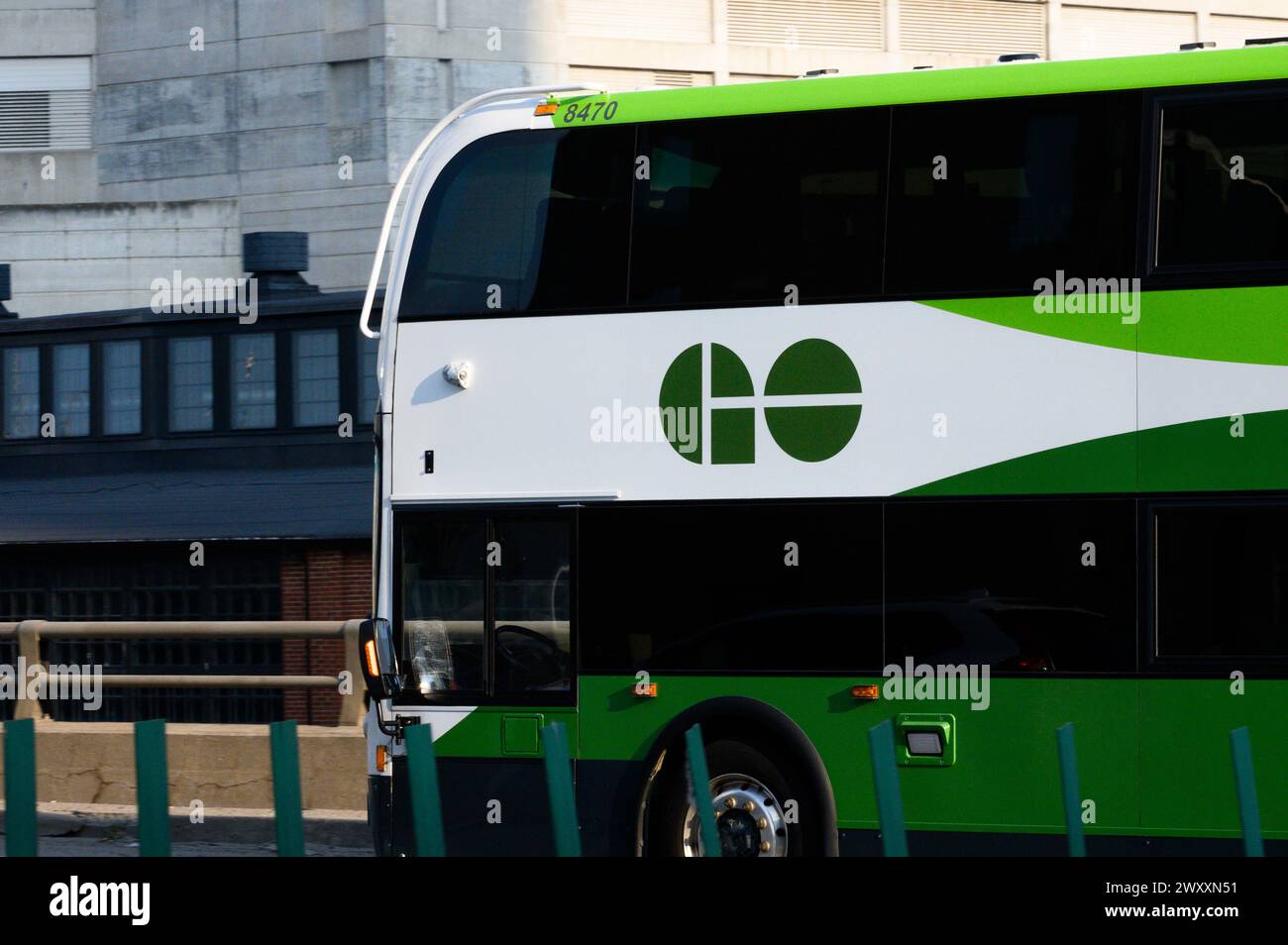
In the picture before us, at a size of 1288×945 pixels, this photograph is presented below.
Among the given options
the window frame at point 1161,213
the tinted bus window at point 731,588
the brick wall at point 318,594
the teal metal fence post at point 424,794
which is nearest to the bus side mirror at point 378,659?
the tinted bus window at point 731,588

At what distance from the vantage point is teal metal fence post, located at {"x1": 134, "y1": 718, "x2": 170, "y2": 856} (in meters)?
6.49

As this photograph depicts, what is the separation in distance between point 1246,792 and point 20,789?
501 centimetres

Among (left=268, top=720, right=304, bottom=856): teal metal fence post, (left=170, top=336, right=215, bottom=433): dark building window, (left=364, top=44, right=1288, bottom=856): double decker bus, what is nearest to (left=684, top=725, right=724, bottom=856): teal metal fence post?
(left=268, top=720, right=304, bottom=856): teal metal fence post

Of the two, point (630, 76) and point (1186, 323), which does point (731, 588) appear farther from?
point (630, 76)

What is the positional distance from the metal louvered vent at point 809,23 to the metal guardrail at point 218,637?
70.3ft

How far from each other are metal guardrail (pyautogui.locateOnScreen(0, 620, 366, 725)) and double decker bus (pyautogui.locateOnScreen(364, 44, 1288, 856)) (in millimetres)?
2581

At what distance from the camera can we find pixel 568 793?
7.57 m

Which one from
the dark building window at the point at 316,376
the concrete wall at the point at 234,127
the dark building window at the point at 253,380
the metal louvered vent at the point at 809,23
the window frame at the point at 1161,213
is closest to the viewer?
the window frame at the point at 1161,213

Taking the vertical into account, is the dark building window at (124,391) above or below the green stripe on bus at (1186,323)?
above

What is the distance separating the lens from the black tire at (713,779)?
932cm

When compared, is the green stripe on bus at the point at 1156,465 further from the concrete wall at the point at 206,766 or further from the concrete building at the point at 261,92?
the concrete building at the point at 261,92

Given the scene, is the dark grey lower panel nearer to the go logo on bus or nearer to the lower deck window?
the lower deck window

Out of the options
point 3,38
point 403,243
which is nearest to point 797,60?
point 3,38

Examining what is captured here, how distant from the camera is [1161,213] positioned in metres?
8.88
